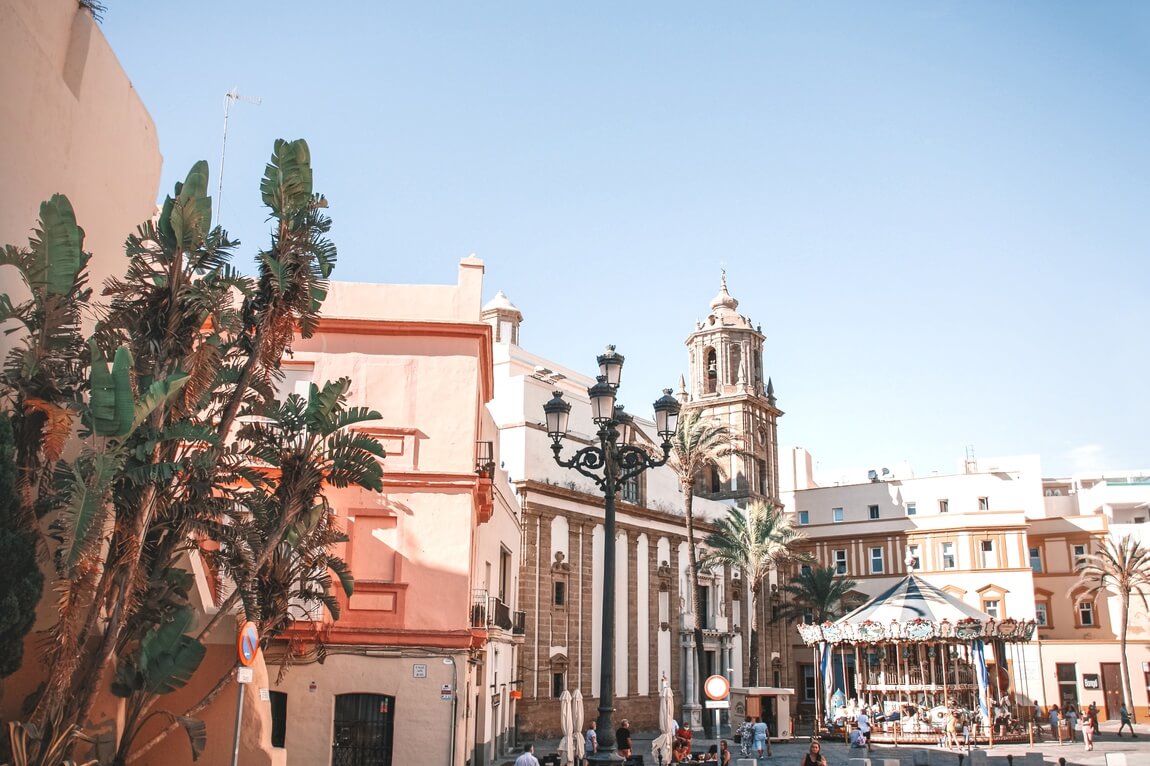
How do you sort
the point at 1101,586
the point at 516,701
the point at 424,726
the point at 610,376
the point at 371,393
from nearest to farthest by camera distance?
the point at 610,376 < the point at 424,726 < the point at 371,393 < the point at 516,701 < the point at 1101,586

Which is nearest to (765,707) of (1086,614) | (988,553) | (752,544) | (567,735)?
(752,544)

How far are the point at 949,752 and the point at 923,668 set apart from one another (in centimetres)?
434

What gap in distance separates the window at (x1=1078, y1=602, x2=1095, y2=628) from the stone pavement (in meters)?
11.2

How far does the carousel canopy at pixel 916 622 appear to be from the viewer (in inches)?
1233

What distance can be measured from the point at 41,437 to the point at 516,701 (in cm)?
2369

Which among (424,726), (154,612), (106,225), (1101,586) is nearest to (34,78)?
(106,225)

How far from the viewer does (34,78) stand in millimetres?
13883

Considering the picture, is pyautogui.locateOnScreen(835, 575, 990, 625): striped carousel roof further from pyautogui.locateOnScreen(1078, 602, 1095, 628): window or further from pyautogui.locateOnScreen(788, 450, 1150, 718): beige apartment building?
pyautogui.locateOnScreen(1078, 602, 1095, 628): window

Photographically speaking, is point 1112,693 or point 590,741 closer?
point 590,741

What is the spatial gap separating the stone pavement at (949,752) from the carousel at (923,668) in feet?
2.27

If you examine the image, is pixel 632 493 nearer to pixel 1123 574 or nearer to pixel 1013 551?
pixel 1013 551

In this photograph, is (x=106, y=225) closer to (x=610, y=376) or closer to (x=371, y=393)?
(x=371, y=393)

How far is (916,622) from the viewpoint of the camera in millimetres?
31203

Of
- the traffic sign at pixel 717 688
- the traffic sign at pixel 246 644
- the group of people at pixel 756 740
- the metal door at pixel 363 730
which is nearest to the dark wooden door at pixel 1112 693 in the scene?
→ the group of people at pixel 756 740
